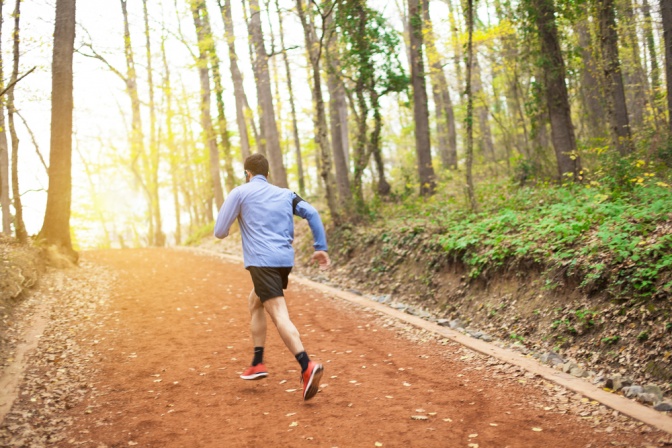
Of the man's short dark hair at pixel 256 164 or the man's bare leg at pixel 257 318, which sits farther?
the man's bare leg at pixel 257 318

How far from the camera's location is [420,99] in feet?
51.7

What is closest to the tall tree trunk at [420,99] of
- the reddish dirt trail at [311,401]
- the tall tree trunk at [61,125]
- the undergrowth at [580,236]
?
the undergrowth at [580,236]

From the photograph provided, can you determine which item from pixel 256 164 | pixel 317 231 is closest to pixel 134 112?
pixel 256 164

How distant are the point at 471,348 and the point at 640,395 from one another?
6.61 feet

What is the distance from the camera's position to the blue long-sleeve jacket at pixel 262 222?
474 centimetres

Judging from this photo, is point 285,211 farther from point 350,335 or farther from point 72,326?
point 72,326

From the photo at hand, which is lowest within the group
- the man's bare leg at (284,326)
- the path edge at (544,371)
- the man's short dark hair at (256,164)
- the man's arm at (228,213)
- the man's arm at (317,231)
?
the path edge at (544,371)

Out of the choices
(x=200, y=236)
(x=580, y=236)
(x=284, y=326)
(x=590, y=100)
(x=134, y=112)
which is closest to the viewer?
(x=284, y=326)

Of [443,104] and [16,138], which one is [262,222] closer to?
[16,138]

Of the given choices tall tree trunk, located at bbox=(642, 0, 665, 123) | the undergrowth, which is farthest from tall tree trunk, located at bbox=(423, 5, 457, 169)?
the undergrowth

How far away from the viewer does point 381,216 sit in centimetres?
1414

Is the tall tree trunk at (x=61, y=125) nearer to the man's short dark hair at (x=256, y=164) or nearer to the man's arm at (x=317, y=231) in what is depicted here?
the man's short dark hair at (x=256, y=164)

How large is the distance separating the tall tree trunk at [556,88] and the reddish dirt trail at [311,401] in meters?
6.49

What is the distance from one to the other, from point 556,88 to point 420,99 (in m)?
4.68
